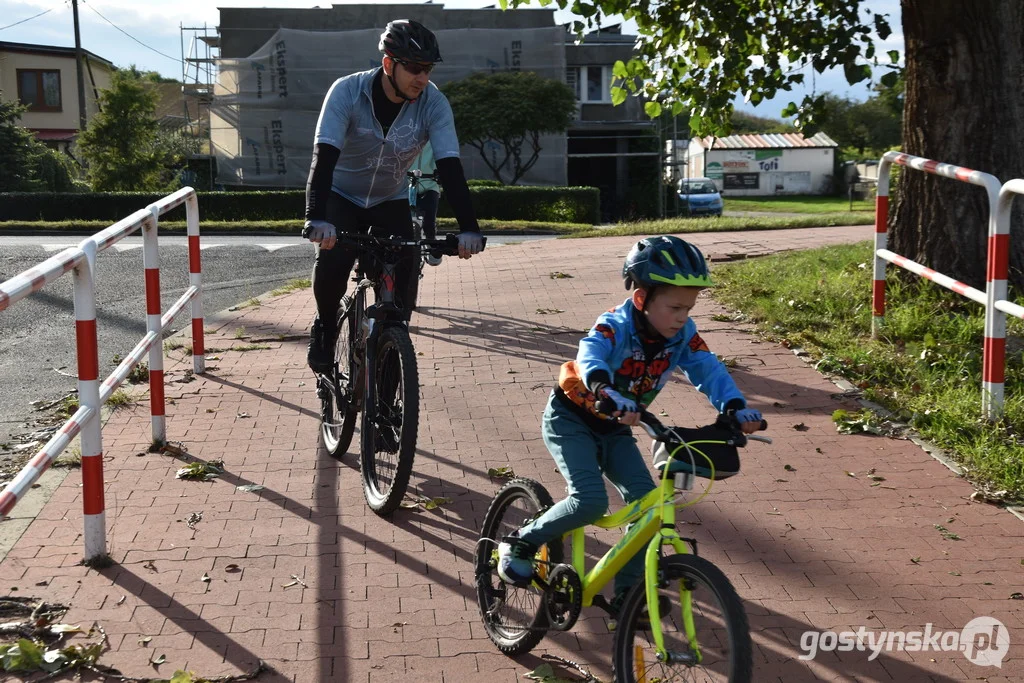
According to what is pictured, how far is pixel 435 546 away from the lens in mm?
4969

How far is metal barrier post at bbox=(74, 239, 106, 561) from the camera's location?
4621 millimetres

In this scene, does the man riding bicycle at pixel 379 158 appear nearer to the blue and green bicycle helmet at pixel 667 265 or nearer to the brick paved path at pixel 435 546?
the brick paved path at pixel 435 546

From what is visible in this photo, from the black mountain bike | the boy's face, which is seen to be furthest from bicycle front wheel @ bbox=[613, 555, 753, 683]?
the black mountain bike

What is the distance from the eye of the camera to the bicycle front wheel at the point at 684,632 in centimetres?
298

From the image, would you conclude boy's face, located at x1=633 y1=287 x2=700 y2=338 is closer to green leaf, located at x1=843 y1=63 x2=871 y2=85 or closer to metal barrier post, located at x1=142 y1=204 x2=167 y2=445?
metal barrier post, located at x1=142 y1=204 x2=167 y2=445

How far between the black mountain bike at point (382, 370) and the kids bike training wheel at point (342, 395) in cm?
2

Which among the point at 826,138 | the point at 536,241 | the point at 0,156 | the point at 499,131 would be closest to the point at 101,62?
the point at 0,156

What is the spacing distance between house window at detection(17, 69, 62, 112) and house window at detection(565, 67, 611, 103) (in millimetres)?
27441

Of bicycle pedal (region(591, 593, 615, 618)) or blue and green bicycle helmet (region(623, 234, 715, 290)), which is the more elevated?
blue and green bicycle helmet (region(623, 234, 715, 290))

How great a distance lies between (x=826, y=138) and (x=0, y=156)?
61.2m

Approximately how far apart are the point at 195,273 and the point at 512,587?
15.4ft

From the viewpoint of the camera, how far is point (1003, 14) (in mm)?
9023

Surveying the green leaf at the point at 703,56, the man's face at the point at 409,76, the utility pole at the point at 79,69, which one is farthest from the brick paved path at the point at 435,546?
the utility pole at the point at 79,69

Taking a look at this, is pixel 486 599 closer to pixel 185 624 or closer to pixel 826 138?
pixel 185 624
